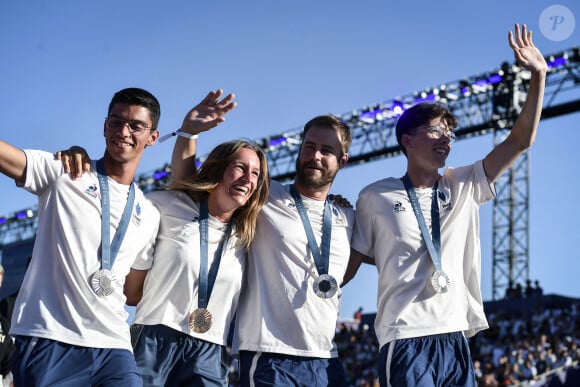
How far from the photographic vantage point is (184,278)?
4.04 meters

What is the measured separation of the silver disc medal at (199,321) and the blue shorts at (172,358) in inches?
2.4

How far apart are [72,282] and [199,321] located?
28.2 inches

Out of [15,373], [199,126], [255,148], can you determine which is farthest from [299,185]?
[15,373]

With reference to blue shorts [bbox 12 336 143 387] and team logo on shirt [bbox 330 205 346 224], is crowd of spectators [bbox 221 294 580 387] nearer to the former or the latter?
team logo on shirt [bbox 330 205 346 224]

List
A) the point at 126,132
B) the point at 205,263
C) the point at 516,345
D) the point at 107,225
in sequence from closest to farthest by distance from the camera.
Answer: the point at 107,225
the point at 126,132
the point at 205,263
the point at 516,345

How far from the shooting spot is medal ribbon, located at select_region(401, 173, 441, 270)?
13.9ft

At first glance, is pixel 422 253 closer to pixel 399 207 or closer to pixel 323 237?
pixel 399 207

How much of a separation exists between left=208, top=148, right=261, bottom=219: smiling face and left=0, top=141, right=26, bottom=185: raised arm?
1111 millimetres

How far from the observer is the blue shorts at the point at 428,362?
4.07 metres

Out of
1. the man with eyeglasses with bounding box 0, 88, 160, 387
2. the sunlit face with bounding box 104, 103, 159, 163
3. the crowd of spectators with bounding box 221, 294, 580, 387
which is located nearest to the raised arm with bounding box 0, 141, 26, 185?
the man with eyeglasses with bounding box 0, 88, 160, 387

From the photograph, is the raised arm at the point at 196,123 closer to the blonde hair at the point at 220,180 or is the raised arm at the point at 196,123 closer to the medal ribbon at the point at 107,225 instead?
the blonde hair at the point at 220,180

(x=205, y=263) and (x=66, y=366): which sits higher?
(x=205, y=263)

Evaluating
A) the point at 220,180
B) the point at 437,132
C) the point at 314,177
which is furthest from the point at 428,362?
the point at 220,180

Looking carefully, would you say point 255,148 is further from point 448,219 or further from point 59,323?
point 59,323
